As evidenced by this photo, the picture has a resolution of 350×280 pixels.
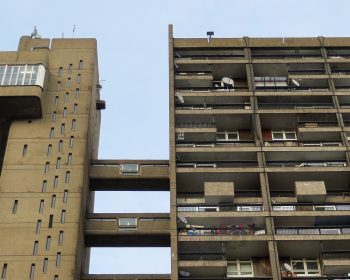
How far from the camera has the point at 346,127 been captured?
52062mm

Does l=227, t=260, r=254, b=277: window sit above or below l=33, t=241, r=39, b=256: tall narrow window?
below

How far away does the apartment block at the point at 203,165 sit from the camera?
44.8m

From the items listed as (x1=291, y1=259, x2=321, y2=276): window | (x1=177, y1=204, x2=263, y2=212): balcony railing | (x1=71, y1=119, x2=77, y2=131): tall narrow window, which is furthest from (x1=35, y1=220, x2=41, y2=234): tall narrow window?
(x1=291, y1=259, x2=321, y2=276): window

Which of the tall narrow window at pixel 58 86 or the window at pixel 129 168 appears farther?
the tall narrow window at pixel 58 86

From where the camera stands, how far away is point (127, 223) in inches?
1971

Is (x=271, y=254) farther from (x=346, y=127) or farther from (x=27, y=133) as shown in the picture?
(x=27, y=133)

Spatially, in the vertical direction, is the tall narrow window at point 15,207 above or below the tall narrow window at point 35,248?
above

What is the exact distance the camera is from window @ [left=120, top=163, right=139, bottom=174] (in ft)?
175

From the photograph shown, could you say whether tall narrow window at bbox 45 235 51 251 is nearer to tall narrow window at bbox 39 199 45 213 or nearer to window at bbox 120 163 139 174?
tall narrow window at bbox 39 199 45 213

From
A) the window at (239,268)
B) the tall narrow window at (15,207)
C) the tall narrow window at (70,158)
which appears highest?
the tall narrow window at (70,158)

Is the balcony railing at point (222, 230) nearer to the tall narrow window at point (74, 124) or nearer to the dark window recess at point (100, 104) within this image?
the tall narrow window at point (74, 124)

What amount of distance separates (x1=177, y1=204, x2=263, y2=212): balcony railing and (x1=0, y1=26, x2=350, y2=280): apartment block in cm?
10

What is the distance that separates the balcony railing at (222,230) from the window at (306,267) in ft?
11.6

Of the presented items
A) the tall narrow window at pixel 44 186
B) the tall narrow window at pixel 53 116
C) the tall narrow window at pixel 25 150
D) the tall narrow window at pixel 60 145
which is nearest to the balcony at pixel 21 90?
the tall narrow window at pixel 53 116
